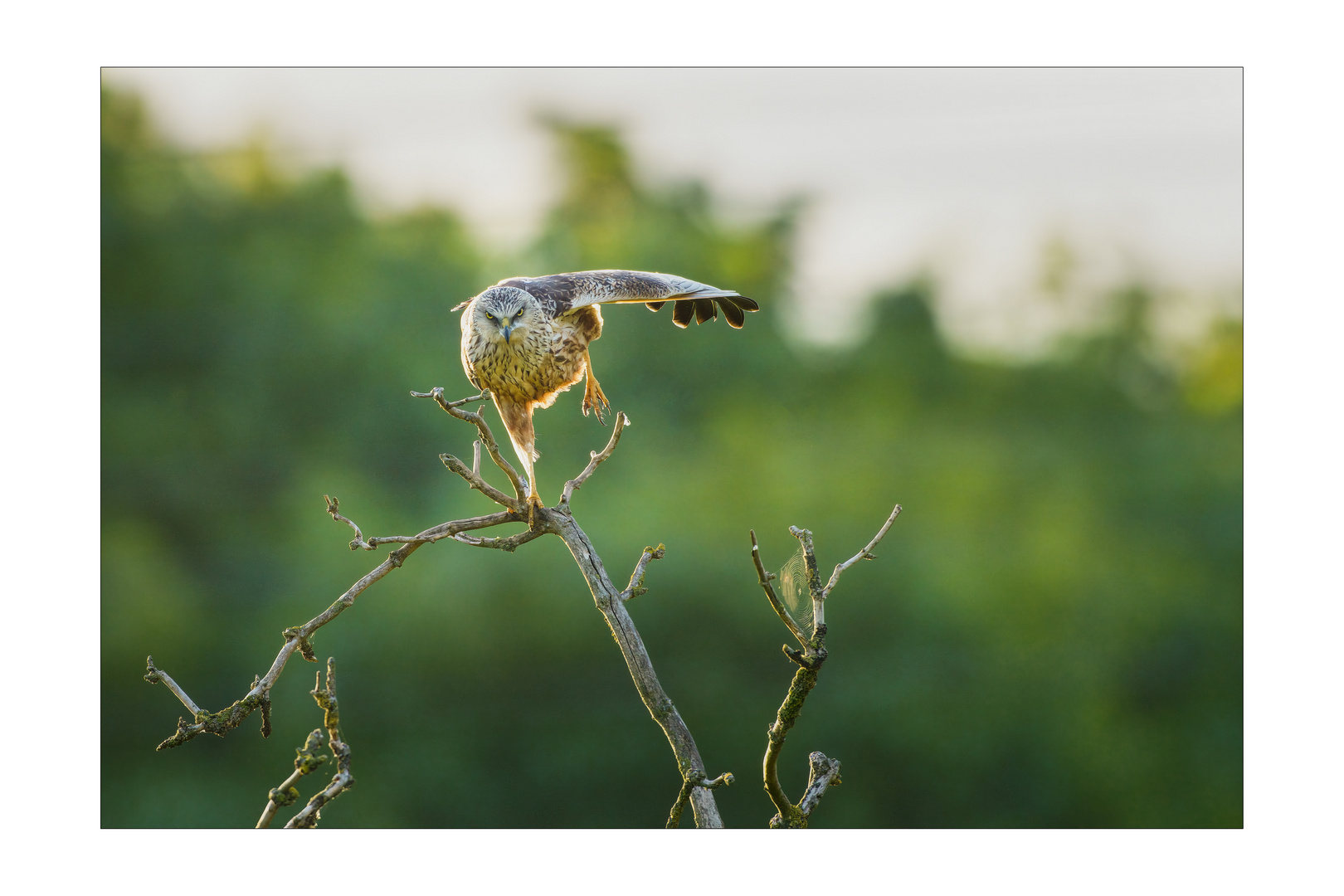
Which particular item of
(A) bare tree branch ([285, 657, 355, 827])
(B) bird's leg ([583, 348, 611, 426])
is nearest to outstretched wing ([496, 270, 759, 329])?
(B) bird's leg ([583, 348, 611, 426])

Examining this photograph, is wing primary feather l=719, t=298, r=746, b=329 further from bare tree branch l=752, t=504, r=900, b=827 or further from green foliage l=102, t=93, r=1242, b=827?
green foliage l=102, t=93, r=1242, b=827

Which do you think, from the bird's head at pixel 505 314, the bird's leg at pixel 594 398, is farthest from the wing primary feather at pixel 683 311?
the bird's head at pixel 505 314

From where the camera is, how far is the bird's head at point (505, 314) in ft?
6.61

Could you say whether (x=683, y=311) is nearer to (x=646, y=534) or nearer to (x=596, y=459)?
(x=596, y=459)

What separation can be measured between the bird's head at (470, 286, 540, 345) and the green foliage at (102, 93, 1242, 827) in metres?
2.45

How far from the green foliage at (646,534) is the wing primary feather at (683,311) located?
88.3 inches

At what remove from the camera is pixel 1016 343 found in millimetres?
5039

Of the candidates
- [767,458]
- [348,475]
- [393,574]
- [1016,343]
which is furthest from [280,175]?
[1016,343]

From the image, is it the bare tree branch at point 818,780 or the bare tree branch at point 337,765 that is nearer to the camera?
the bare tree branch at point 337,765

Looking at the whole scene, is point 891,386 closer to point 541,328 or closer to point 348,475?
→ point 348,475

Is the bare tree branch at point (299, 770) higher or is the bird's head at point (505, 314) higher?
the bird's head at point (505, 314)

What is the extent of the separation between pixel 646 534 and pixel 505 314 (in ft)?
9.98

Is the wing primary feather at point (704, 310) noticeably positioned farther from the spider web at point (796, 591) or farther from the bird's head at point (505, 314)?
the spider web at point (796, 591)

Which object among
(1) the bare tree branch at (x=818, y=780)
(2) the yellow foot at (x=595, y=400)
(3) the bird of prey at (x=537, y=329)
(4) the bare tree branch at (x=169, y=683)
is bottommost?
(1) the bare tree branch at (x=818, y=780)
